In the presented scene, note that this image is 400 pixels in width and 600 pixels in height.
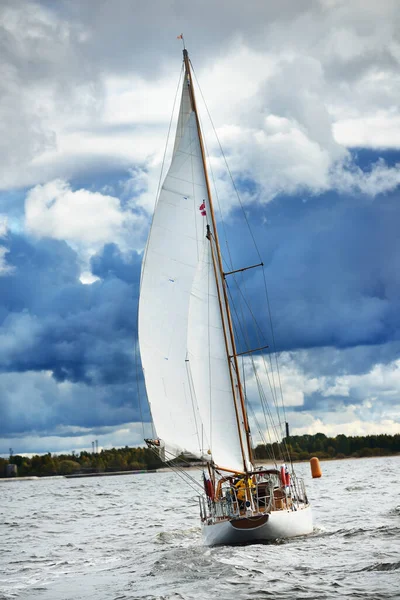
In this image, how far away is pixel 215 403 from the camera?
29.6 metres

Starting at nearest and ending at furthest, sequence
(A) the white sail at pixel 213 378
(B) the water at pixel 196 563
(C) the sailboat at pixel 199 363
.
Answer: (B) the water at pixel 196 563 → (C) the sailboat at pixel 199 363 → (A) the white sail at pixel 213 378

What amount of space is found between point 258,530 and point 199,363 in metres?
6.61

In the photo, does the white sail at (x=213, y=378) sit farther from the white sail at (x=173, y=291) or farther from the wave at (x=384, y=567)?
the wave at (x=384, y=567)

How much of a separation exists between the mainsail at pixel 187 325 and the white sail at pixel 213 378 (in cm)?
4

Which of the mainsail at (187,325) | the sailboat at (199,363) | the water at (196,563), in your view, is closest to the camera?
the water at (196,563)

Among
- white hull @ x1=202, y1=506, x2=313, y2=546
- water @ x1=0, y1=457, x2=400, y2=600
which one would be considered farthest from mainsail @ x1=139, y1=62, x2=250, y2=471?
water @ x1=0, y1=457, x2=400, y2=600

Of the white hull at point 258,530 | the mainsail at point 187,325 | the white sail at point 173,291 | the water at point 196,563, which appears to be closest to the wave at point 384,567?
the water at point 196,563

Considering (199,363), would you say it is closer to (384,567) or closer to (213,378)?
(213,378)

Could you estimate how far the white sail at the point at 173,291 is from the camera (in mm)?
31156

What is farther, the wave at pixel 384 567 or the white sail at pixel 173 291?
the white sail at pixel 173 291

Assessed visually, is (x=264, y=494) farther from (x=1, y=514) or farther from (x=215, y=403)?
(x=1, y=514)

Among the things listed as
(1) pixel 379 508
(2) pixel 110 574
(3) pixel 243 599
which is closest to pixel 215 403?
(2) pixel 110 574

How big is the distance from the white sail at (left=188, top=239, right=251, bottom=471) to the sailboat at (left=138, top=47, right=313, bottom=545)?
4cm

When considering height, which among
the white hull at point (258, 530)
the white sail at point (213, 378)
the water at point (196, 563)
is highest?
the white sail at point (213, 378)
